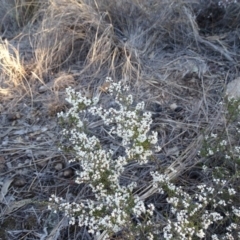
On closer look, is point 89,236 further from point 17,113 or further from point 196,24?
point 196,24

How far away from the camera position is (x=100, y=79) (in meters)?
2.82

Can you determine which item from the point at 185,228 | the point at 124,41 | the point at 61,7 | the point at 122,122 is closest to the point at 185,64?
the point at 124,41

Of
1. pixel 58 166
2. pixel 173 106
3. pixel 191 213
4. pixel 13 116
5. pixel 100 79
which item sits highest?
pixel 191 213

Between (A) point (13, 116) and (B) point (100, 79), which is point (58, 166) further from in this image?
(B) point (100, 79)

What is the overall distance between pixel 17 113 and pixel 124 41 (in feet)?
2.55

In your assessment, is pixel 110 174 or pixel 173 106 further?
pixel 173 106

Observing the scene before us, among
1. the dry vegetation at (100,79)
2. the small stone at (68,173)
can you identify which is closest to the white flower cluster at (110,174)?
the dry vegetation at (100,79)

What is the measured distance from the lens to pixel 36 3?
3.53 metres

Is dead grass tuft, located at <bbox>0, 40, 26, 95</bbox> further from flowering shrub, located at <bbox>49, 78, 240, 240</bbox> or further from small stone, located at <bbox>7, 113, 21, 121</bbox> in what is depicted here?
flowering shrub, located at <bbox>49, 78, 240, 240</bbox>

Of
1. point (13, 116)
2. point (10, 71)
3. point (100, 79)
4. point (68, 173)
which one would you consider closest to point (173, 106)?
point (100, 79)

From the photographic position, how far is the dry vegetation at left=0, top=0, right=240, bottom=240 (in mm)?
2234

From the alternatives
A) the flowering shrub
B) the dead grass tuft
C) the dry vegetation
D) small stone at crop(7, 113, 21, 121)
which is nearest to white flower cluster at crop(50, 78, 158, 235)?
the flowering shrub

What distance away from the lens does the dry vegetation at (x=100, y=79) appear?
7.33 feet

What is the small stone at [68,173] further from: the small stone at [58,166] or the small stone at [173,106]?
the small stone at [173,106]
